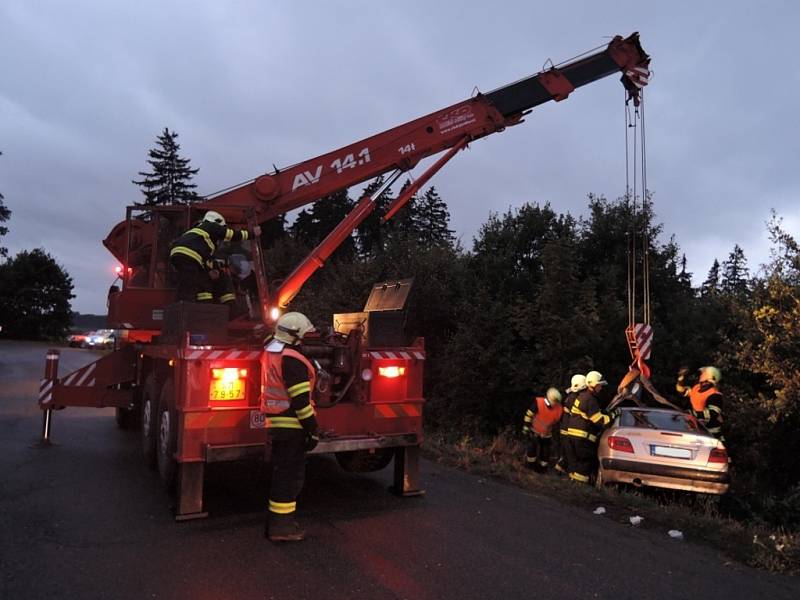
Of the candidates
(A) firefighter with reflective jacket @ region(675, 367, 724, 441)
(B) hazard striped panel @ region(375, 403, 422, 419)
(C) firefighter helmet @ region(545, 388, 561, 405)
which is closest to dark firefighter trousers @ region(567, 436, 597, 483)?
(C) firefighter helmet @ region(545, 388, 561, 405)

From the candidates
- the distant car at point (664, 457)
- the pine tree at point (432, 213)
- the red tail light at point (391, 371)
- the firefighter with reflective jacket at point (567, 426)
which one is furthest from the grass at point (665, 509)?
the pine tree at point (432, 213)

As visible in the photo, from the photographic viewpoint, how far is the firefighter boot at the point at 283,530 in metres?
4.99

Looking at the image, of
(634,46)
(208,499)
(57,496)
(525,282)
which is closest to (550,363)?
(525,282)

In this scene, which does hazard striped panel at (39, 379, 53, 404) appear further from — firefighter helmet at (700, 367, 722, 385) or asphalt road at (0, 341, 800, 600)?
firefighter helmet at (700, 367, 722, 385)

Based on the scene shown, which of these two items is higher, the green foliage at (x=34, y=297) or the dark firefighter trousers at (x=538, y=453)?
the green foliage at (x=34, y=297)

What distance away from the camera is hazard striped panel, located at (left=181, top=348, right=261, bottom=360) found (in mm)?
5392

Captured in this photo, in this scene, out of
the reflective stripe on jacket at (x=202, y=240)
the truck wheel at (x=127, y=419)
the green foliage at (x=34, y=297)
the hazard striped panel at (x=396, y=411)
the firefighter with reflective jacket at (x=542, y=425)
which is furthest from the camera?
the green foliage at (x=34, y=297)

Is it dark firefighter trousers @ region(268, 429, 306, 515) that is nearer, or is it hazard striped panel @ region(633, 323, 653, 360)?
dark firefighter trousers @ region(268, 429, 306, 515)

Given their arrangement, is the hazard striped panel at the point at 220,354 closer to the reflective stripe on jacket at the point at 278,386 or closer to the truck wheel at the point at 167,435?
Result: the reflective stripe on jacket at the point at 278,386

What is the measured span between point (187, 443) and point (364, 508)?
72.2 inches

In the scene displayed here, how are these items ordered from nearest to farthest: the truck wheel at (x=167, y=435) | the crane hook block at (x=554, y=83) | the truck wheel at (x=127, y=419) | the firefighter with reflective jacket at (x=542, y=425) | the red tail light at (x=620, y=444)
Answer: the truck wheel at (x=167, y=435) < the red tail light at (x=620, y=444) < the crane hook block at (x=554, y=83) < the firefighter with reflective jacket at (x=542, y=425) < the truck wheel at (x=127, y=419)

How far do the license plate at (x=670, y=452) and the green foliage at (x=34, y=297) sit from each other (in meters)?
57.0

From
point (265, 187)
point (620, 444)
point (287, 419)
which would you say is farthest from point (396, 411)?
point (265, 187)

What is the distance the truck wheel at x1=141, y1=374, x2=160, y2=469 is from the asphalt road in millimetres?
244
